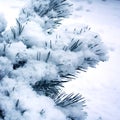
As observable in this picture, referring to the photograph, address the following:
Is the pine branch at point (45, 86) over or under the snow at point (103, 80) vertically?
over

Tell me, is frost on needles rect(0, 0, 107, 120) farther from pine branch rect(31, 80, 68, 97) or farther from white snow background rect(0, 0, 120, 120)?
white snow background rect(0, 0, 120, 120)

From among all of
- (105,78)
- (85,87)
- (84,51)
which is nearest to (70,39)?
(84,51)

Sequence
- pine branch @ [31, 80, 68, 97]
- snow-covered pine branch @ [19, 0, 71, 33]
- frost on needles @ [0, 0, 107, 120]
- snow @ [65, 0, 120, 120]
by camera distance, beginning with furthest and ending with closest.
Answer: snow @ [65, 0, 120, 120] → snow-covered pine branch @ [19, 0, 71, 33] → pine branch @ [31, 80, 68, 97] → frost on needles @ [0, 0, 107, 120]

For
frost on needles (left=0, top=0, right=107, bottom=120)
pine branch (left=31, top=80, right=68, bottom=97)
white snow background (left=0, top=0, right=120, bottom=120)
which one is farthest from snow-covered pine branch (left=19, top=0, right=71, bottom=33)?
white snow background (left=0, top=0, right=120, bottom=120)

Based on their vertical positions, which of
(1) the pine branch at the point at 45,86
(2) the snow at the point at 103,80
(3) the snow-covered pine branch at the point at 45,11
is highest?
(3) the snow-covered pine branch at the point at 45,11

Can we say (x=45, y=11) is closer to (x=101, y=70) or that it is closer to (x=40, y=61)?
(x=40, y=61)

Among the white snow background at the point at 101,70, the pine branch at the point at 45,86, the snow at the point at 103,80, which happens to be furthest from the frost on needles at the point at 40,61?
the snow at the point at 103,80

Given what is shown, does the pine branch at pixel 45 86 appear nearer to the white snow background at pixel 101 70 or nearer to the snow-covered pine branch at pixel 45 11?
the snow-covered pine branch at pixel 45 11
